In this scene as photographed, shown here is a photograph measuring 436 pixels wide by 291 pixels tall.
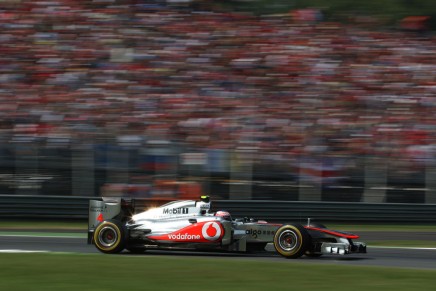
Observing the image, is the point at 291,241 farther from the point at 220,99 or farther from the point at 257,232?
the point at 220,99

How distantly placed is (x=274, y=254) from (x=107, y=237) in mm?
2277

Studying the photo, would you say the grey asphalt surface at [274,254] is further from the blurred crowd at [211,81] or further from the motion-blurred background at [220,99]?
the blurred crowd at [211,81]

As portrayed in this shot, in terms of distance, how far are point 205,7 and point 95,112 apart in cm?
565

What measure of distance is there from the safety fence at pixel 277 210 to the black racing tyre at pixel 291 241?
438 centimetres

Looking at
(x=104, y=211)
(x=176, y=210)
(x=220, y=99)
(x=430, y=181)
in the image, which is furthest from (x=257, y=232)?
(x=220, y=99)

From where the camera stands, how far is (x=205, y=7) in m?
19.3

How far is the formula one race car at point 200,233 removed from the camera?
30.6ft

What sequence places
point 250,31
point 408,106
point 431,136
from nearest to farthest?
1. point 431,136
2. point 408,106
3. point 250,31

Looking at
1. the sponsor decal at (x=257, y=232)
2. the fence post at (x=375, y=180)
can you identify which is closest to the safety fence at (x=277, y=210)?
the fence post at (x=375, y=180)

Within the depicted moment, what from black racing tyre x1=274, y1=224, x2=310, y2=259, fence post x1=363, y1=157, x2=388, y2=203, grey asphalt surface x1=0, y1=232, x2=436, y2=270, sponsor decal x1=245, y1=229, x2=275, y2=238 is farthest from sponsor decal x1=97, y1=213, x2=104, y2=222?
fence post x1=363, y1=157, x2=388, y2=203

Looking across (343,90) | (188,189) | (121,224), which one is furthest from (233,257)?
(343,90)

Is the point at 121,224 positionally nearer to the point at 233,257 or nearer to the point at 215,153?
the point at 233,257

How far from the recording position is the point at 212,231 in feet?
31.1

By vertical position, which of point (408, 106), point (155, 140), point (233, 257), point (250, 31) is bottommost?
point (233, 257)
